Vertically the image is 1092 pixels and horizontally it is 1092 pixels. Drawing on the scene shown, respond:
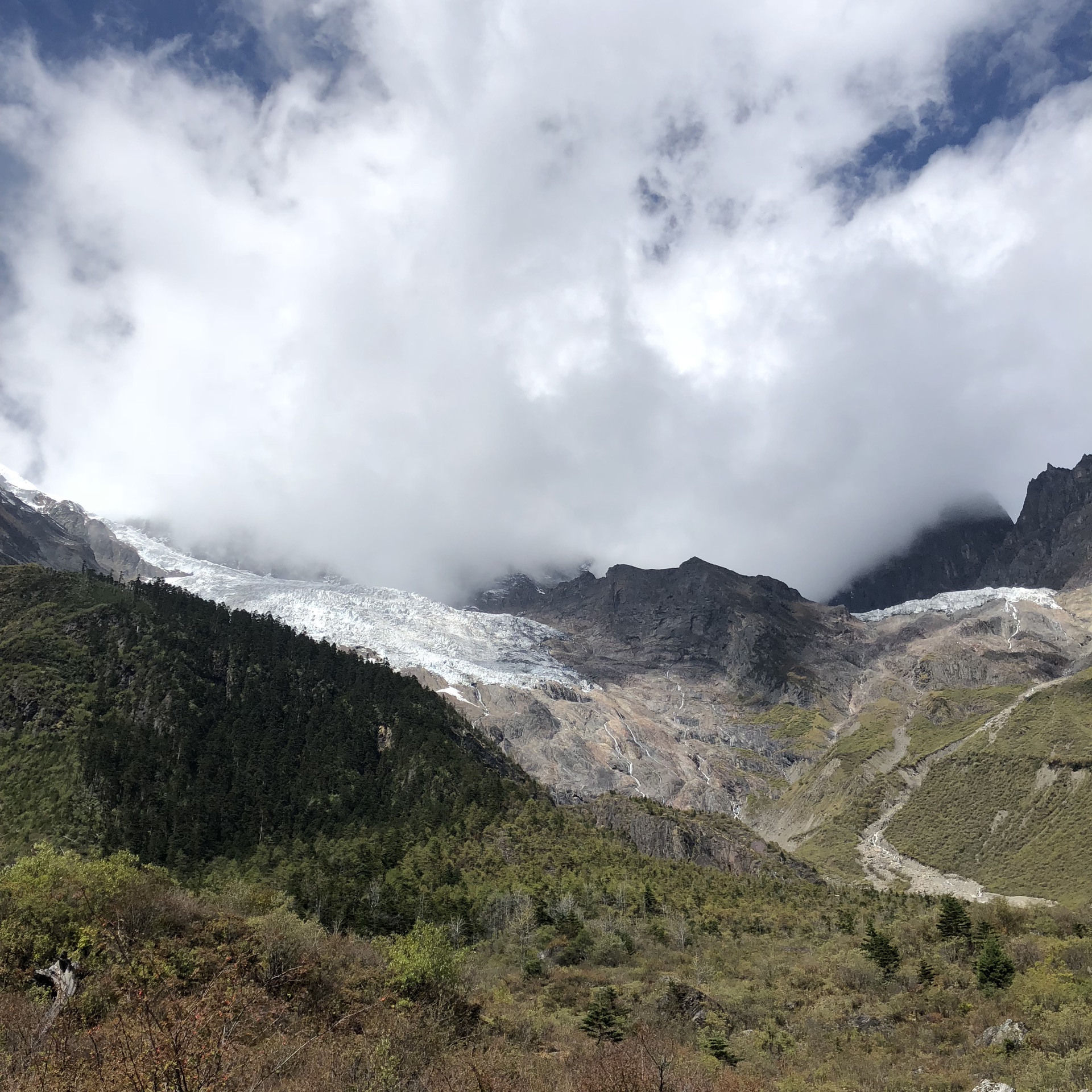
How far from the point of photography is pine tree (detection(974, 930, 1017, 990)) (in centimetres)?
5228

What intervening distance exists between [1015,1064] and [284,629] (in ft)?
506

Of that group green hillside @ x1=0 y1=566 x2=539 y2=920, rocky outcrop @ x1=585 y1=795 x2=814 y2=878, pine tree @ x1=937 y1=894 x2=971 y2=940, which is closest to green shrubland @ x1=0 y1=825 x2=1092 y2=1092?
pine tree @ x1=937 y1=894 x2=971 y2=940

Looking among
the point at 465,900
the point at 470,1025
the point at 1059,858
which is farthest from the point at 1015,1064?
the point at 1059,858

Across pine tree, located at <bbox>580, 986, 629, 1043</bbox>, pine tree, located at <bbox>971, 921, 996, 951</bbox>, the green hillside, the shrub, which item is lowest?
pine tree, located at <bbox>580, 986, 629, 1043</bbox>

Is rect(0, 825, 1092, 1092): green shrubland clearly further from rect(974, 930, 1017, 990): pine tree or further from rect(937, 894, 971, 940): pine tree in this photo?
rect(937, 894, 971, 940): pine tree

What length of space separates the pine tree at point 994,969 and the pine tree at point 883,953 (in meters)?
7.28

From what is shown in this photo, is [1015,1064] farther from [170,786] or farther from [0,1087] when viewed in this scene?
[170,786]

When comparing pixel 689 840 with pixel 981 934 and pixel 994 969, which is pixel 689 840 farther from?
pixel 994 969

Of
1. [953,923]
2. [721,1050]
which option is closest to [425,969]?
[721,1050]

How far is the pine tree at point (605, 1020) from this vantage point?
44.6 metres

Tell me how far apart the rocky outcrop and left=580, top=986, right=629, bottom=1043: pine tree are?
95.8 meters

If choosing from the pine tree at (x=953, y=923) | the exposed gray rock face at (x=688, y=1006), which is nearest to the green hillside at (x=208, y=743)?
the exposed gray rock face at (x=688, y=1006)

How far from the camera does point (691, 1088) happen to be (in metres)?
22.2

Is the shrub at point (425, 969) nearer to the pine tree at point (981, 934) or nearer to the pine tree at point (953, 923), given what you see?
the pine tree at point (981, 934)
